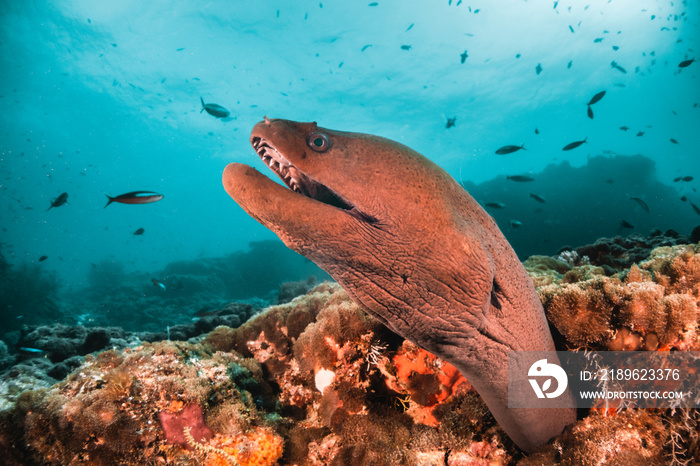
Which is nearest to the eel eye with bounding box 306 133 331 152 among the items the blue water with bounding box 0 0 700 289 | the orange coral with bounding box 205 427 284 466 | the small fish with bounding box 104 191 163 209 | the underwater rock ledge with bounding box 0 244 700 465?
the underwater rock ledge with bounding box 0 244 700 465

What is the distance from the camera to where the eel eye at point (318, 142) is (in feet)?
4.53

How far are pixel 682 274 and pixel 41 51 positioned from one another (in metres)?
51.9

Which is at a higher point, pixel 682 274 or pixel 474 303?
pixel 682 274

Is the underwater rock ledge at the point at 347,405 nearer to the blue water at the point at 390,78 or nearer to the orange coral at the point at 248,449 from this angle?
the orange coral at the point at 248,449

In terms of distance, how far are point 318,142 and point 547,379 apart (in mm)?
2293

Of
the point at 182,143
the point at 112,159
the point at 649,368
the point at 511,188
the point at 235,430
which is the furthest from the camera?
the point at 112,159

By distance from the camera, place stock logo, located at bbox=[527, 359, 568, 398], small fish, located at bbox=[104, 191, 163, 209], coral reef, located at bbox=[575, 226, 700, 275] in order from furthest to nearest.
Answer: coral reef, located at bbox=[575, 226, 700, 275] < small fish, located at bbox=[104, 191, 163, 209] < stock logo, located at bbox=[527, 359, 568, 398]

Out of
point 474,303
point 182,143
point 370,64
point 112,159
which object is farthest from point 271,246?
point 112,159

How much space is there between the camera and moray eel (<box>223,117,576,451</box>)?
1289 millimetres

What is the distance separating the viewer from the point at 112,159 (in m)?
68.8

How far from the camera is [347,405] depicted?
252cm

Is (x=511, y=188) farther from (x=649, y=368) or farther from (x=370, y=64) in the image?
(x=649, y=368)

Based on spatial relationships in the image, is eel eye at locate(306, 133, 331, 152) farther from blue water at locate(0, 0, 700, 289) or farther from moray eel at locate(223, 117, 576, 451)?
blue water at locate(0, 0, 700, 289)

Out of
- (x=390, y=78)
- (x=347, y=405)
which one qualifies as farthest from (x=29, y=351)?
(x=390, y=78)
